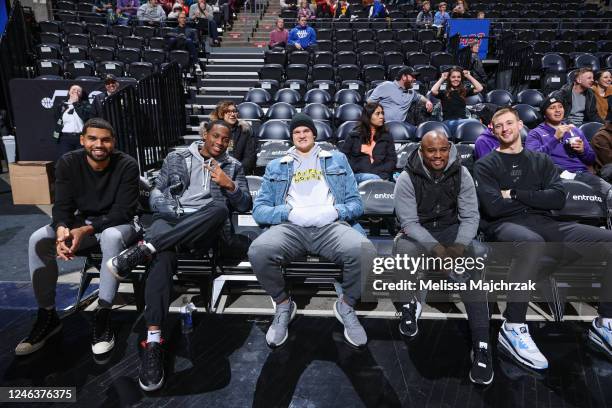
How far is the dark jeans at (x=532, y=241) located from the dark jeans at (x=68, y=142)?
5.15 m

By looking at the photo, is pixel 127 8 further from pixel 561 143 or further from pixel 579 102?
pixel 561 143

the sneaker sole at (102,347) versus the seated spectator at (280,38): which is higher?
the seated spectator at (280,38)

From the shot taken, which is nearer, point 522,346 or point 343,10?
point 522,346

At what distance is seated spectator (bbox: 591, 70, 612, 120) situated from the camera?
16.9ft

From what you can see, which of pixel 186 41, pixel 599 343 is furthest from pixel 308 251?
pixel 186 41

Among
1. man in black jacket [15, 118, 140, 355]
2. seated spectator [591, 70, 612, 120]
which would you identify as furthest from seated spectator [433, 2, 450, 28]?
man in black jacket [15, 118, 140, 355]

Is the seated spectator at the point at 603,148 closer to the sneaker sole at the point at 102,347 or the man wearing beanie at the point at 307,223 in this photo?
the man wearing beanie at the point at 307,223

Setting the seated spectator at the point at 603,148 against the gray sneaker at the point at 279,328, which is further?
the seated spectator at the point at 603,148

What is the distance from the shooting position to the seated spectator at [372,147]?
13.1ft

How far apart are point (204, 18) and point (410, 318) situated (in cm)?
984

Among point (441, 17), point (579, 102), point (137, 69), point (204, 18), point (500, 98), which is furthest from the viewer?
point (204, 18)

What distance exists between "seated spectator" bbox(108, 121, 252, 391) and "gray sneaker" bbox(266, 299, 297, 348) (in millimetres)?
629

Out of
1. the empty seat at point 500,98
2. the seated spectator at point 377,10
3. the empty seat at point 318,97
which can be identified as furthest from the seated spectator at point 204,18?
the empty seat at point 500,98

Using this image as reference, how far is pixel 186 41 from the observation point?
8.80m
